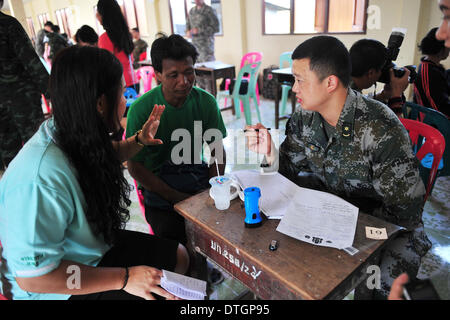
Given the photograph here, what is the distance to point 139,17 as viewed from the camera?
30.6 feet

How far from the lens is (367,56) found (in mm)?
1868

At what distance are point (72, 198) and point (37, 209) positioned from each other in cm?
11

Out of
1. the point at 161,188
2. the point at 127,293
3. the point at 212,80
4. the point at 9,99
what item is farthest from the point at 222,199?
the point at 212,80

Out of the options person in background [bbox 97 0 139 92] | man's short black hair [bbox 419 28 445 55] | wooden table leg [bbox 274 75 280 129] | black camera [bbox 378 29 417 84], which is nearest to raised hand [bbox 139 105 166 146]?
black camera [bbox 378 29 417 84]

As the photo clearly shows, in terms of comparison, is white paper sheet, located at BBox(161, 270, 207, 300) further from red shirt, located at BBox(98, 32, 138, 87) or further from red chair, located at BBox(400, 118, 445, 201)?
red shirt, located at BBox(98, 32, 138, 87)

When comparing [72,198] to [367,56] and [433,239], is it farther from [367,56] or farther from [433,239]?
[433,239]

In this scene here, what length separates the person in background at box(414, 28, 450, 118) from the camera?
91.0 inches

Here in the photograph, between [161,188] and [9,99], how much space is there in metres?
1.72

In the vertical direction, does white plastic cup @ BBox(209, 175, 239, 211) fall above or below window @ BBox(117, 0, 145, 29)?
below

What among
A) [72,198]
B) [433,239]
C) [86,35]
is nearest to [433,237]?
[433,239]

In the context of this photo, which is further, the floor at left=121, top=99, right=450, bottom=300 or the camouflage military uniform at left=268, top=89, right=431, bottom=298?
the floor at left=121, top=99, right=450, bottom=300

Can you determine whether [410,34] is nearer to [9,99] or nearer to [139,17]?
[9,99]

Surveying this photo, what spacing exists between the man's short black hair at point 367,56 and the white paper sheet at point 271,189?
105cm
